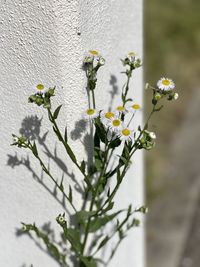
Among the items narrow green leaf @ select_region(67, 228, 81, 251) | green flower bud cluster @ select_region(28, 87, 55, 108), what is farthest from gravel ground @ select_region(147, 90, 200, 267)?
green flower bud cluster @ select_region(28, 87, 55, 108)

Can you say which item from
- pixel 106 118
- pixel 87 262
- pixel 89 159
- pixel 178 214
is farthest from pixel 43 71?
pixel 178 214

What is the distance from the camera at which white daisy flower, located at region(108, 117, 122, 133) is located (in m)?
1.21

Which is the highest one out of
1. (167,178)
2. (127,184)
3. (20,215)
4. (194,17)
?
(194,17)

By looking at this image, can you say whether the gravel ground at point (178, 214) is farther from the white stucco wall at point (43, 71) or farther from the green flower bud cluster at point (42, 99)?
the green flower bud cluster at point (42, 99)

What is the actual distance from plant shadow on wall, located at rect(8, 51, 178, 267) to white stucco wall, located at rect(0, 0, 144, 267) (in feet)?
0.08

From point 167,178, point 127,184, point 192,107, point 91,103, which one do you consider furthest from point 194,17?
point 91,103

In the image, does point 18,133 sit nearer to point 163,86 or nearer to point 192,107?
point 163,86

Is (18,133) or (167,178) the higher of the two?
(167,178)

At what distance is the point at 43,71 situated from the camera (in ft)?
4.27

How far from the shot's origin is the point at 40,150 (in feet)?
4.73

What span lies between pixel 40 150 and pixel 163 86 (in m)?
0.46

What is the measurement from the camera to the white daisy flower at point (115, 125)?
1213mm

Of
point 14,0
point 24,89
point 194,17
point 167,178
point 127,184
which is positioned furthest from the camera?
point 194,17

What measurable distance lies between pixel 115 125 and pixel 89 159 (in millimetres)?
304
